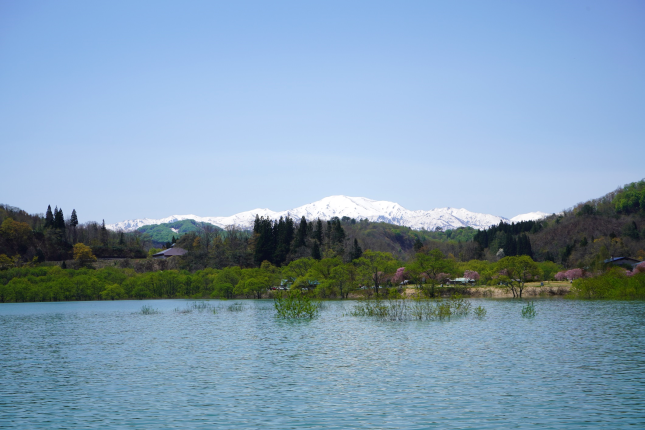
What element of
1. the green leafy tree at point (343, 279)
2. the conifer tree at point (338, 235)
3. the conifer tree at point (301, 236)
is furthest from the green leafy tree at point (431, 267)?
the conifer tree at point (301, 236)

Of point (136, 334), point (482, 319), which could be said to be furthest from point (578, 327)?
point (136, 334)

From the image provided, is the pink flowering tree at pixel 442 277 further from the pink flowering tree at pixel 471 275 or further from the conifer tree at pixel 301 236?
the conifer tree at pixel 301 236

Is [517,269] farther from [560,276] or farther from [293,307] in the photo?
[293,307]

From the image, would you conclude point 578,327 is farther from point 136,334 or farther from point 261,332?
point 136,334

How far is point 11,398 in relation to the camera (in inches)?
849

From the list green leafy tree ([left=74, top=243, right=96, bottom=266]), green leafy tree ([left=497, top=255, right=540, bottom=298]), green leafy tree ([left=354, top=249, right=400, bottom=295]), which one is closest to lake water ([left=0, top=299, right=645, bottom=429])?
green leafy tree ([left=497, top=255, right=540, bottom=298])

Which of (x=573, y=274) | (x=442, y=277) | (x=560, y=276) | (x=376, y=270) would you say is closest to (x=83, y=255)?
(x=376, y=270)

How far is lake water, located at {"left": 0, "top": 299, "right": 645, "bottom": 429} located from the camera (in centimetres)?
1770

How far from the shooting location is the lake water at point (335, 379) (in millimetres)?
17703

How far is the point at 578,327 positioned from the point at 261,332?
84.5 ft

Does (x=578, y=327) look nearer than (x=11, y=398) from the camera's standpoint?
No

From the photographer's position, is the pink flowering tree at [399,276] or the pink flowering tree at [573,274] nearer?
the pink flowering tree at [399,276]

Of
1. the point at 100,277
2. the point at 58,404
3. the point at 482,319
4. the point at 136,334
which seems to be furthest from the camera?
the point at 100,277

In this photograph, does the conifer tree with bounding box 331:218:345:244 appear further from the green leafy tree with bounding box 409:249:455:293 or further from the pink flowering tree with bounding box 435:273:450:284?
the pink flowering tree with bounding box 435:273:450:284
